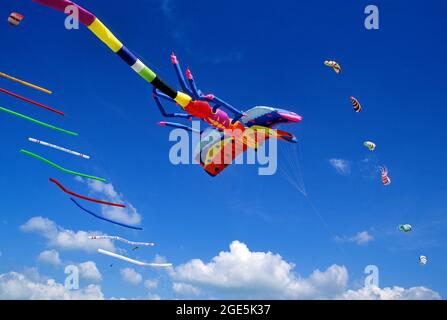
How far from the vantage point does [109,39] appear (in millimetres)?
15930

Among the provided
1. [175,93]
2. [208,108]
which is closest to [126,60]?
[175,93]

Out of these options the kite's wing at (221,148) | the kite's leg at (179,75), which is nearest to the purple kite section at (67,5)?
the kite's leg at (179,75)

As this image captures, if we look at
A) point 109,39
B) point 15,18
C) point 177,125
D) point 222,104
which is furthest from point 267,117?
point 15,18

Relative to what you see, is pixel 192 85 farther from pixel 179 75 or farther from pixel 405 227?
pixel 405 227

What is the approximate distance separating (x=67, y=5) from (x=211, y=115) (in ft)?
25.1

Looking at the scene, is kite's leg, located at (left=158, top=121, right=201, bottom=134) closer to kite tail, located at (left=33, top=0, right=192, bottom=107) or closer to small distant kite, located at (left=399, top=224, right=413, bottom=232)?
kite tail, located at (left=33, top=0, right=192, bottom=107)

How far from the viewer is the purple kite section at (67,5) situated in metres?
14.9

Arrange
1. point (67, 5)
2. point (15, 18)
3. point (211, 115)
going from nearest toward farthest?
point (67, 5) → point (15, 18) → point (211, 115)

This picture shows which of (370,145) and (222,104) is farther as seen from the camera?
(370,145)

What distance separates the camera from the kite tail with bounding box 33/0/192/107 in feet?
49.3

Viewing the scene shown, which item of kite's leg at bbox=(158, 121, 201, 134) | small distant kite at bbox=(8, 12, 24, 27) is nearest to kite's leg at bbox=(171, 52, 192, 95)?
kite's leg at bbox=(158, 121, 201, 134)

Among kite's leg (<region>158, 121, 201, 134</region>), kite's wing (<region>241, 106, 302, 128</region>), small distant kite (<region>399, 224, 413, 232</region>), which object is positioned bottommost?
small distant kite (<region>399, 224, 413, 232</region>)
